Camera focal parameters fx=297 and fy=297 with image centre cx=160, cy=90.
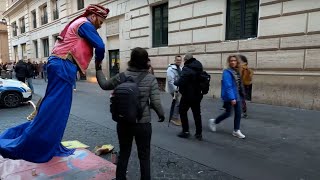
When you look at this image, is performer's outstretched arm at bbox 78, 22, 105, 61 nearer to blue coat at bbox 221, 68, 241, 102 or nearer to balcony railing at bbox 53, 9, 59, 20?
blue coat at bbox 221, 68, 241, 102

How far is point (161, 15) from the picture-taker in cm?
1417

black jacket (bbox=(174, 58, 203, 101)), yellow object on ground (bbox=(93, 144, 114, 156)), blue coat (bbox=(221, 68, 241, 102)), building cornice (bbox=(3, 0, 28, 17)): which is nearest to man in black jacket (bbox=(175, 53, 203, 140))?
black jacket (bbox=(174, 58, 203, 101))

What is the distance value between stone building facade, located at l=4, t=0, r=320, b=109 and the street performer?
6.93 metres

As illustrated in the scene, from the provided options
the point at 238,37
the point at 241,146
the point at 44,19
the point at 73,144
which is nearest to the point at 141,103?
the point at 73,144

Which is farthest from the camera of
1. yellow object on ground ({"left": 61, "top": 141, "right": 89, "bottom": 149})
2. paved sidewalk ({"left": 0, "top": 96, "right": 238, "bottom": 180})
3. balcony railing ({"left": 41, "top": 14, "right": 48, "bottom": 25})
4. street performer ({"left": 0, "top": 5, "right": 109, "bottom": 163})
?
balcony railing ({"left": 41, "top": 14, "right": 48, "bottom": 25})

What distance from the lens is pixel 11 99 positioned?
33.6ft

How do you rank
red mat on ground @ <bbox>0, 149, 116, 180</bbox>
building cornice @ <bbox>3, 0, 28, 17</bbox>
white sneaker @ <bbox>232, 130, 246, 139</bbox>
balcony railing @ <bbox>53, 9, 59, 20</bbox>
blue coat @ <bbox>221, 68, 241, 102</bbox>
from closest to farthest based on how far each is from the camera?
red mat on ground @ <bbox>0, 149, 116, 180</bbox> → blue coat @ <bbox>221, 68, 241, 102</bbox> → white sneaker @ <bbox>232, 130, 246, 139</bbox> → balcony railing @ <bbox>53, 9, 59, 20</bbox> → building cornice @ <bbox>3, 0, 28, 17</bbox>

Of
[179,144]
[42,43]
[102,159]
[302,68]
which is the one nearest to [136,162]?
[102,159]

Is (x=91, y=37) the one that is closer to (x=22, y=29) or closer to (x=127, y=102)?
(x=127, y=102)

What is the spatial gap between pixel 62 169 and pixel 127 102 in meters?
1.64

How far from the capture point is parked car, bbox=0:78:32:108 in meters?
10.1

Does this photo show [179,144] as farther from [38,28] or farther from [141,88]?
[38,28]

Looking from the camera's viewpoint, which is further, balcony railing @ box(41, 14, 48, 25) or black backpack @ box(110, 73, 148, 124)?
balcony railing @ box(41, 14, 48, 25)

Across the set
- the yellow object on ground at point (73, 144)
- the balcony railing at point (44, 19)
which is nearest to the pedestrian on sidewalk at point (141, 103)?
the yellow object on ground at point (73, 144)
